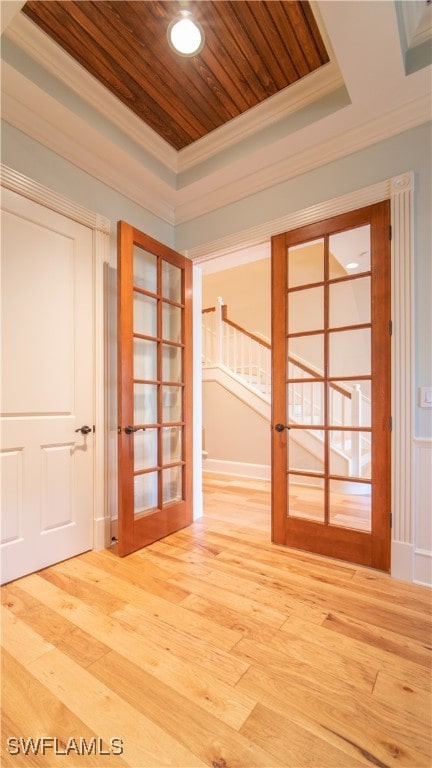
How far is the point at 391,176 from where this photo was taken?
2072 millimetres

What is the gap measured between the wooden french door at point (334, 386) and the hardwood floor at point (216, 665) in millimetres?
281

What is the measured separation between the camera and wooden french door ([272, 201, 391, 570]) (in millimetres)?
2094

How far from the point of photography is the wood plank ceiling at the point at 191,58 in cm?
170

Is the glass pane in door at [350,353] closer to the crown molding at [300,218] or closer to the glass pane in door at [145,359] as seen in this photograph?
the crown molding at [300,218]

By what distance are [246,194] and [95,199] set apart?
1.17 metres

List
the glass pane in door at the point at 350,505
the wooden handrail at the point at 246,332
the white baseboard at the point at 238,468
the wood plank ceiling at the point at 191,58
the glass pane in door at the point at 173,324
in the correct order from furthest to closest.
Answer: the wooden handrail at the point at 246,332 → the white baseboard at the point at 238,468 → the glass pane in door at the point at 173,324 → the glass pane in door at the point at 350,505 → the wood plank ceiling at the point at 191,58

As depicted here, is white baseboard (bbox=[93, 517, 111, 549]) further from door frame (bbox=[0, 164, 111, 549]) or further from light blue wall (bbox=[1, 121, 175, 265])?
light blue wall (bbox=[1, 121, 175, 265])

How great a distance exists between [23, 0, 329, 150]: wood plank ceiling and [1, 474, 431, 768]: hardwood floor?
306cm

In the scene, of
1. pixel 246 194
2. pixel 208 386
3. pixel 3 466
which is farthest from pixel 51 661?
pixel 208 386

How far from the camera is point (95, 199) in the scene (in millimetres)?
2436

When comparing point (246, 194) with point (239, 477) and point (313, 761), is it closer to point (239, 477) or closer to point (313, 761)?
point (313, 761)

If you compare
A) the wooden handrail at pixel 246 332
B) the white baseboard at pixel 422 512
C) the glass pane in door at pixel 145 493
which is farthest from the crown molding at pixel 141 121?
the wooden handrail at pixel 246 332

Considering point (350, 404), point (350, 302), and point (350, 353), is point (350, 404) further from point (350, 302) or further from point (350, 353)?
point (350, 302)

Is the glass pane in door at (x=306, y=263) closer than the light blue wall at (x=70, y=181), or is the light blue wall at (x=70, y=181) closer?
the light blue wall at (x=70, y=181)
